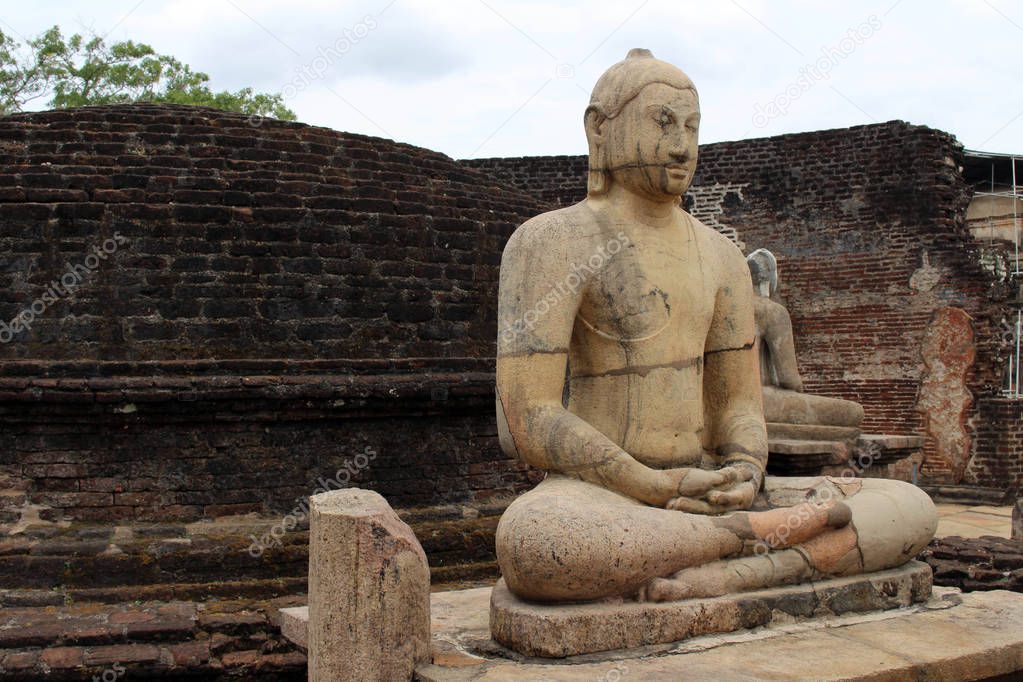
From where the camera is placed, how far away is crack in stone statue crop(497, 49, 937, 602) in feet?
12.2

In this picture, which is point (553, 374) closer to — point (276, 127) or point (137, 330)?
point (137, 330)

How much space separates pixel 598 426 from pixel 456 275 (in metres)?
4.65

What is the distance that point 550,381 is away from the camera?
12.6 feet

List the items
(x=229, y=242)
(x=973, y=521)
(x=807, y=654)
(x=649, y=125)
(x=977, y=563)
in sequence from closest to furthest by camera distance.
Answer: (x=807, y=654) → (x=649, y=125) → (x=977, y=563) → (x=229, y=242) → (x=973, y=521)

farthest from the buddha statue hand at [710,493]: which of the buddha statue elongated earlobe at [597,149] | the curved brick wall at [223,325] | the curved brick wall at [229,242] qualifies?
the curved brick wall at [229,242]

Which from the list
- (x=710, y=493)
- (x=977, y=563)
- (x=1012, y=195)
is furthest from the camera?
(x=1012, y=195)

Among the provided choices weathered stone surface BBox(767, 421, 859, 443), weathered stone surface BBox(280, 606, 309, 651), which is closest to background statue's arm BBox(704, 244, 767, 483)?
weathered stone surface BBox(280, 606, 309, 651)

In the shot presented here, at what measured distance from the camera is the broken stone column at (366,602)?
11.0 ft

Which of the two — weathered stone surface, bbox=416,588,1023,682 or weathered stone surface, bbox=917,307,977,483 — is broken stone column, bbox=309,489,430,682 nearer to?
weathered stone surface, bbox=416,588,1023,682

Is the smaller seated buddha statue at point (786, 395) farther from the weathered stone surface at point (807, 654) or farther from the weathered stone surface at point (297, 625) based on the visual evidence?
the weathered stone surface at point (297, 625)

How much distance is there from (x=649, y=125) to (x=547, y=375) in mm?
988

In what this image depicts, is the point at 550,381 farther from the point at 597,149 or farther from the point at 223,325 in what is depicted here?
the point at 223,325

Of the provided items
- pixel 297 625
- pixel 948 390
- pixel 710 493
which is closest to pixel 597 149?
pixel 710 493

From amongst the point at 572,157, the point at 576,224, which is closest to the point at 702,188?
the point at 572,157
